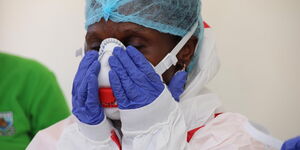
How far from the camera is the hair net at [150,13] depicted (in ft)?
3.36

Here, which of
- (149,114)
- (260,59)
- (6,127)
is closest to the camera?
(149,114)

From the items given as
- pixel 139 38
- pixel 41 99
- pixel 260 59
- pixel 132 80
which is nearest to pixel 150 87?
pixel 132 80

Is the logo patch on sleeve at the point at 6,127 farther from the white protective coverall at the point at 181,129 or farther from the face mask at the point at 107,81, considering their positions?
the face mask at the point at 107,81

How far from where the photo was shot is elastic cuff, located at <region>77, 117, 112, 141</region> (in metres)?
0.99

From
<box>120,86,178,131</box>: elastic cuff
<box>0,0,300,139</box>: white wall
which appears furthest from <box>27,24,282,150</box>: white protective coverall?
<box>0,0,300,139</box>: white wall

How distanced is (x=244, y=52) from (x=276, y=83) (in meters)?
0.18

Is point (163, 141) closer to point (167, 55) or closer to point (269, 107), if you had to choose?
point (167, 55)

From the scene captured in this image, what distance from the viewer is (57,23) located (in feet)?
5.95

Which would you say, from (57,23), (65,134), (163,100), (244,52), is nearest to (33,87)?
(65,134)

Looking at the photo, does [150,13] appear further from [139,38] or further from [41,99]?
[41,99]

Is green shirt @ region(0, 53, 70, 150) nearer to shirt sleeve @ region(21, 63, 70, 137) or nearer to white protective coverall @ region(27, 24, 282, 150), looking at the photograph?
shirt sleeve @ region(21, 63, 70, 137)

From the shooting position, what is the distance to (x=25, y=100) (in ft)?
4.53

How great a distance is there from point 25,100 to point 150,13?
62 centimetres

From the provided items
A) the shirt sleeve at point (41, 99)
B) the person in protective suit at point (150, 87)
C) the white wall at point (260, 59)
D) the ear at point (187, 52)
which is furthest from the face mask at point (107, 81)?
the white wall at point (260, 59)
